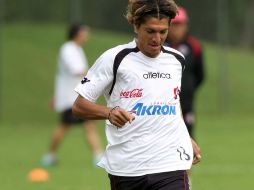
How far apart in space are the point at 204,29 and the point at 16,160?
10.1 m

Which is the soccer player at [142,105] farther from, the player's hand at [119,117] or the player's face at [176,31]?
the player's face at [176,31]

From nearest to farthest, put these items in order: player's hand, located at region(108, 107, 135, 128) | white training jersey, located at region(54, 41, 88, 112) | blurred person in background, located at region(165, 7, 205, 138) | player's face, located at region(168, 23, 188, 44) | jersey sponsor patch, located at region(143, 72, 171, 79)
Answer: player's hand, located at region(108, 107, 135, 128), jersey sponsor patch, located at region(143, 72, 171, 79), player's face, located at region(168, 23, 188, 44), blurred person in background, located at region(165, 7, 205, 138), white training jersey, located at region(54, 41, 88, 112)

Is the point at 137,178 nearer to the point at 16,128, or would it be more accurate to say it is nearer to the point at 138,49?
the point at 138,49

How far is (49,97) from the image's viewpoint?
21688mm

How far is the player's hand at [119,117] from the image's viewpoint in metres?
5.61

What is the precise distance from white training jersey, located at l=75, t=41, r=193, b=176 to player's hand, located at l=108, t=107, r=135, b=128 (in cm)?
28

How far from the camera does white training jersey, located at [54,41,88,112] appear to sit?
13258 mm

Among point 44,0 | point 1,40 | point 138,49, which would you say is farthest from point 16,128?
point 138,49

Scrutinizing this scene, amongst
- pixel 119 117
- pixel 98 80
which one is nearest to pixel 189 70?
pixel 98 80

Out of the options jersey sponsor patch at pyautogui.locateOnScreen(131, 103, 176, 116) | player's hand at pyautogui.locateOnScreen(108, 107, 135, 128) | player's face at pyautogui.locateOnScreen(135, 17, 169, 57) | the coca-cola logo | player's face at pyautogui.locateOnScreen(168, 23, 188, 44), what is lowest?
player's hand at pyautogui.locateOnScreen(108, 107, 135, 128)

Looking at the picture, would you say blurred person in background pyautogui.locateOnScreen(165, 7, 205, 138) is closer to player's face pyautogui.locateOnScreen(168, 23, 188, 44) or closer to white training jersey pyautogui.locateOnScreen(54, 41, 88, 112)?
player's face pyautogui.locateOnScreen(168, 23, 188, 44)

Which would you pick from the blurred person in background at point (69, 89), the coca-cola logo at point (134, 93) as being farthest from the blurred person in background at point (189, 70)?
the coca-cola logo at point (134, 93)

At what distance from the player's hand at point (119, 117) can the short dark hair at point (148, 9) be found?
66 cm

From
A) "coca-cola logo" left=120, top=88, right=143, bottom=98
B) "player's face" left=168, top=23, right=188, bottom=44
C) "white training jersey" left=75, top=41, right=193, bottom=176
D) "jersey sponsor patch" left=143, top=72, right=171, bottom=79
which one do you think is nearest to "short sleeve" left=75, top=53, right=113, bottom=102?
"white training jersey" left=75, top=41, right=193, bottom=176
